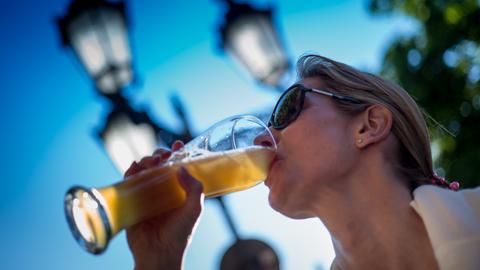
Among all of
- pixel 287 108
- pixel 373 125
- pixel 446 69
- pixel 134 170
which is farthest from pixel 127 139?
pixel 446 69

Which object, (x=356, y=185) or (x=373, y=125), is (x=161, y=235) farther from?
(x=373, y=125)

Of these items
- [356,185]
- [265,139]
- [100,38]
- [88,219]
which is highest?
[100,38]

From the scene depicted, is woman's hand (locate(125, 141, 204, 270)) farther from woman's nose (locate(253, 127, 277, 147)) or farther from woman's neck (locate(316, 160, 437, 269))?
woman's neck (locate(316, 160, 437, 269))

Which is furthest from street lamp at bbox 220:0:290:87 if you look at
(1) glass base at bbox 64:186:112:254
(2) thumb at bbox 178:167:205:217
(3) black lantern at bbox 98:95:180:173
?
(1) glass base at bbox 64:186:112:254

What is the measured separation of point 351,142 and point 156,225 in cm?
84

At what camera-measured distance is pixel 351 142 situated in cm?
238

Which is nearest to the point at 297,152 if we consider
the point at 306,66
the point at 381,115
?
the point at 381,115

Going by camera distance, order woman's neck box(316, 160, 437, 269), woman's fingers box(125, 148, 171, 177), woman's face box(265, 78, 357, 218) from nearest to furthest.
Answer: woman's fingers box(125, 148, 171, 177)
woman's neck box(316, 160, 437, 269)
woman's face box(265, 78, 357, 218)

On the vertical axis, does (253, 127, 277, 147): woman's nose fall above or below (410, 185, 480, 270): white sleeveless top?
above

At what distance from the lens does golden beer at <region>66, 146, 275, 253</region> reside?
168cm

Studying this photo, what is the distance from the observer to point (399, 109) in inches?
98.1

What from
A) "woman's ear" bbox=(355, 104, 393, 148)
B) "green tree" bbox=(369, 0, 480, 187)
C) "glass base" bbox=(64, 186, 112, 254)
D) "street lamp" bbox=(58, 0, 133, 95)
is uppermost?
Result: "street lamp" bbox=(58, 0, 133, 95)

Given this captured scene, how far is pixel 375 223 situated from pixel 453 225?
0.30 metres

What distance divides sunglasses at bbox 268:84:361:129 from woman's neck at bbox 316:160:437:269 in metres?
0.33
